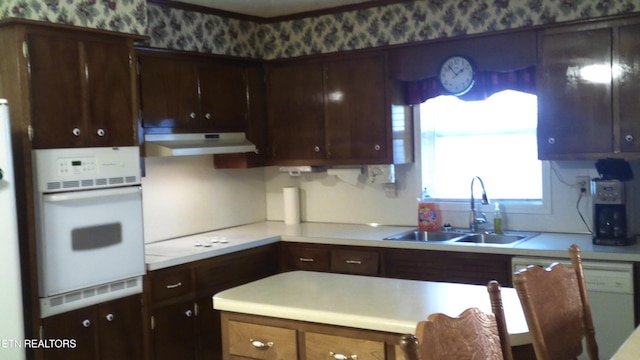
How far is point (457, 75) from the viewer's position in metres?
4.32

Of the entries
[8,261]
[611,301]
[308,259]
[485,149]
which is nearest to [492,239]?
[485,149]

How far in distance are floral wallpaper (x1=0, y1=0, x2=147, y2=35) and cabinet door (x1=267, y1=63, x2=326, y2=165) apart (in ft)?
4.58

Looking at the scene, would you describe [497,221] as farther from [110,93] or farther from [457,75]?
[110,93]

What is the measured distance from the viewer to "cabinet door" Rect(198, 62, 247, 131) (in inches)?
180

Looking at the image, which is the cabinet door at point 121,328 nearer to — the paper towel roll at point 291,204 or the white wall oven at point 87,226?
the white wall oven at point 87,226

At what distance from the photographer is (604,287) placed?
347 centimetres

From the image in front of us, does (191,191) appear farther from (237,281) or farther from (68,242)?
(68,242)

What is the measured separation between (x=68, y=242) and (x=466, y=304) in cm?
208

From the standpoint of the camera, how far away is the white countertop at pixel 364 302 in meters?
2.26

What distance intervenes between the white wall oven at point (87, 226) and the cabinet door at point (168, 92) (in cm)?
55

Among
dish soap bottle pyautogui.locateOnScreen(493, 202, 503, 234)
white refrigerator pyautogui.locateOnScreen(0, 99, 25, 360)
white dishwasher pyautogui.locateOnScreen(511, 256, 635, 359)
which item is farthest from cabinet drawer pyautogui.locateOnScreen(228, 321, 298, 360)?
dish soap bottle pyautogui.locateOnScreen(493, 202, 503, 234)

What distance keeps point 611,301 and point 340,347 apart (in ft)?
6.03

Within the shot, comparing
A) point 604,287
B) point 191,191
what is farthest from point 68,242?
point 604,287

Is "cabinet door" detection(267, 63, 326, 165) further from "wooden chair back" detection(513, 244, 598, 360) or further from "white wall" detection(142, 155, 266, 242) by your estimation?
"wooden chair back" detection(513, 244, 598, 360)
